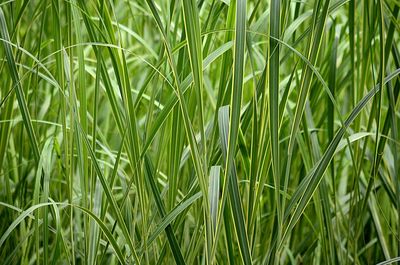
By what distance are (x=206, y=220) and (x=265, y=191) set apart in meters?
0.64

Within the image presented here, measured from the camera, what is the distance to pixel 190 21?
706 mm

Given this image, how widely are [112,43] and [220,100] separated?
160 mm

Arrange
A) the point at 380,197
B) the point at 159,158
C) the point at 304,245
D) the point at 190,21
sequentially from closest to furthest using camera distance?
the point at 190,21 → the point at 159,158 → the point at 304,245 → the point at 380,197

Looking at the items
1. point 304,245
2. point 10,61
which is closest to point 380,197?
point 304,245

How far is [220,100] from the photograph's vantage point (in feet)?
2.85

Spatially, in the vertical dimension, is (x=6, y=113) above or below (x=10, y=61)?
below

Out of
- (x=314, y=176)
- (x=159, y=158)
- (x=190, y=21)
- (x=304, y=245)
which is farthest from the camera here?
(x=304, y=245)

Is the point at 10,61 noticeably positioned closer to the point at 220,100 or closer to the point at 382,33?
the point at 220,100

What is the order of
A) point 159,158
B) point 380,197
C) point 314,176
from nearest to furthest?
point 314,176
point 159,158
point 380,197

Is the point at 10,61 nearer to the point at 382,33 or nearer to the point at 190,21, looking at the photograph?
the point at 190,21

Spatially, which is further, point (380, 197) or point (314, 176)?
point (380, 197)

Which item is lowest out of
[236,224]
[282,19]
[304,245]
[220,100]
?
[304,245]

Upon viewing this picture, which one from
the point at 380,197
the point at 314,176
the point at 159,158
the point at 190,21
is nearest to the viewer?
the point at 190,21

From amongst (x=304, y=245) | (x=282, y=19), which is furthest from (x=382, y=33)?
(x=304, y=245)
